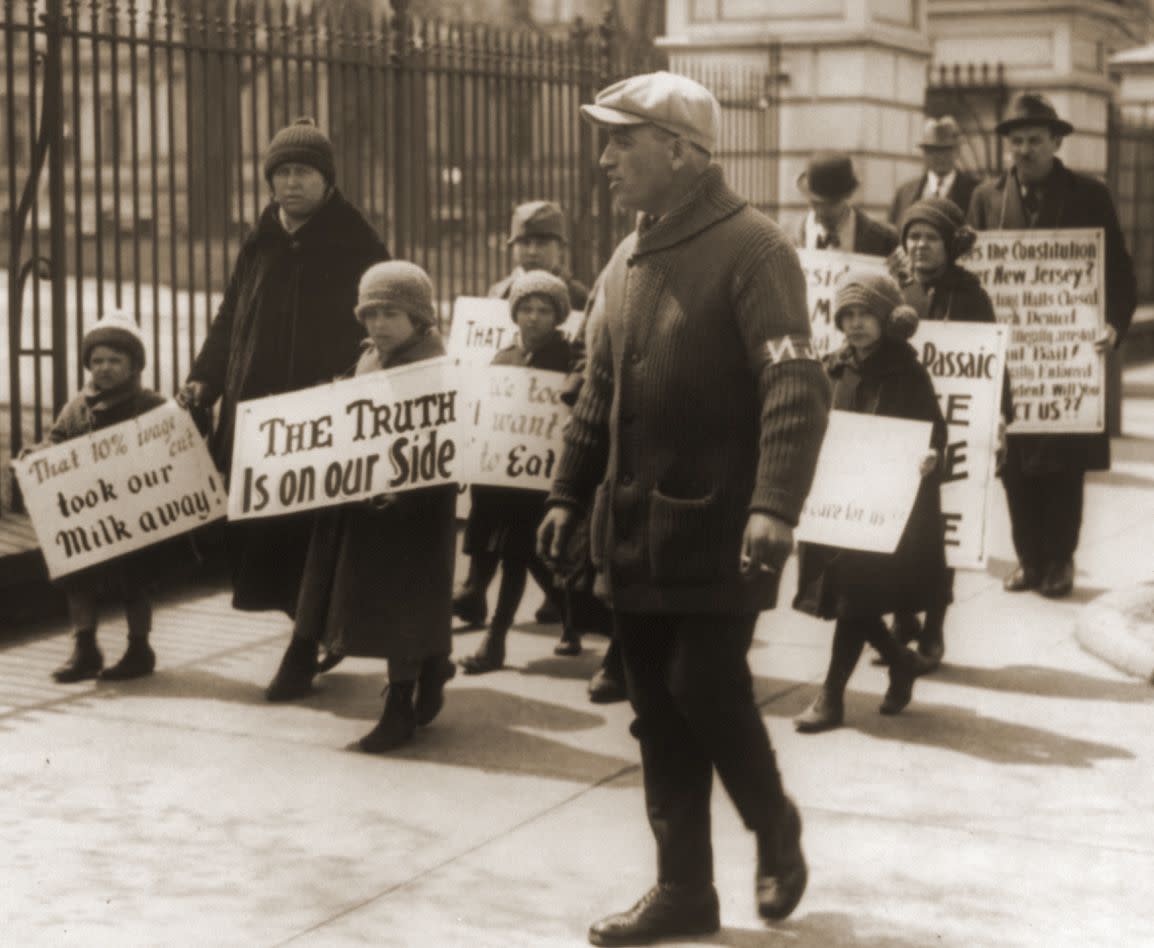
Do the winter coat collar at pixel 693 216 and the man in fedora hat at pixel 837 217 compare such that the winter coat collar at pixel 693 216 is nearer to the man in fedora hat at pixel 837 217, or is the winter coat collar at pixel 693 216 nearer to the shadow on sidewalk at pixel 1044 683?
the shadow on sidewalk at pixel 1044 683

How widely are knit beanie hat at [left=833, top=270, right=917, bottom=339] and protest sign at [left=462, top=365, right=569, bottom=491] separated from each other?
1.37 meters

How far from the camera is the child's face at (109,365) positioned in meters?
7.57

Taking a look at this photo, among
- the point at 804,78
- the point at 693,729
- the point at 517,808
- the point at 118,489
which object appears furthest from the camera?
the point at 804,78

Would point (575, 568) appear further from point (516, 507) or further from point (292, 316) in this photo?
point (516, 507)

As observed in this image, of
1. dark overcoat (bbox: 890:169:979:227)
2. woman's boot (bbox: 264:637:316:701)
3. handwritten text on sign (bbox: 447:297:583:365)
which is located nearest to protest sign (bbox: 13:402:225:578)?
→ woman's boot (bbox: 264:637:316:701)

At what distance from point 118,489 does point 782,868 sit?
140 inches

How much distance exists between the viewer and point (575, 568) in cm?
507

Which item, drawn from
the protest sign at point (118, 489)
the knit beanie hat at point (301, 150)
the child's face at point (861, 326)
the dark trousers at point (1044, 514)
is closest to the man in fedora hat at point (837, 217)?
the dark trousers at point (1044, 514)

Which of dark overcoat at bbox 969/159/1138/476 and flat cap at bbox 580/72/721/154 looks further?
dark overcoat at bbox 969/159/1138/476

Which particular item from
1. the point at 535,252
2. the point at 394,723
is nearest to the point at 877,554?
the point at 394,723

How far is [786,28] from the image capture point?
51.9ft

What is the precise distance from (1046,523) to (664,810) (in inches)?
192

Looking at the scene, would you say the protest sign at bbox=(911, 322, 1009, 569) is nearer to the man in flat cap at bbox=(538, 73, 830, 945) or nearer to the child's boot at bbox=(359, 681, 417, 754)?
the child's boot at bbox=(359, 681, 417, 754)

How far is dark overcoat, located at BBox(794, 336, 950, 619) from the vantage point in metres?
7.02
